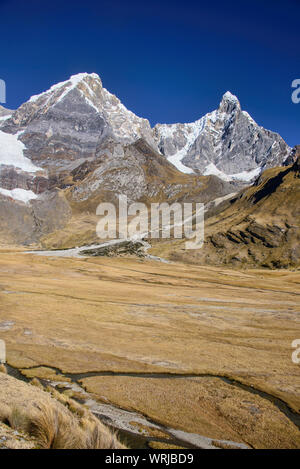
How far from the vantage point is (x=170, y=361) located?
2680 cm

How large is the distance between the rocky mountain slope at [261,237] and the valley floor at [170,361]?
93.5m

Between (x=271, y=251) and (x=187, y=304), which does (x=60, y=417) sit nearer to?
(x=187, y=304)

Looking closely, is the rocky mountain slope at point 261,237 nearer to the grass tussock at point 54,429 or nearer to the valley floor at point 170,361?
the valley floor at point 170,361

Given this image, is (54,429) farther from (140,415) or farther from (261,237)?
(261,237)

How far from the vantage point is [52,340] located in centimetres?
3109

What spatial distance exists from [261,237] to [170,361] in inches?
5352

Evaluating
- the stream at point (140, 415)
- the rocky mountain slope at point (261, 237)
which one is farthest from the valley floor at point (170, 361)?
the rocky mountain slope at point (261, 237)

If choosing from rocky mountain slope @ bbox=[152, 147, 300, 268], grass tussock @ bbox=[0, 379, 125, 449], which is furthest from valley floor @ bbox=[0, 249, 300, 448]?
rocky mountain slope @ bbox=[152, 147, 300, 268]

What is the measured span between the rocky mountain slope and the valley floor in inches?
3680

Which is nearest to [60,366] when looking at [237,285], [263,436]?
[263,436]

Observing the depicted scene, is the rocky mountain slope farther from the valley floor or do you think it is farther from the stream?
the stream

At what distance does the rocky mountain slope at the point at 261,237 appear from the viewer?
140 metres

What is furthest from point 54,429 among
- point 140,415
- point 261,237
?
point 261,237

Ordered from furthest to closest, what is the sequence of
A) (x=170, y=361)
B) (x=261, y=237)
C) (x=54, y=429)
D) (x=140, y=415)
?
1. (x=261, y=237)
2. (x=170, y=361)
3. (x=140, y=415)
4. (x=54, y=429)
